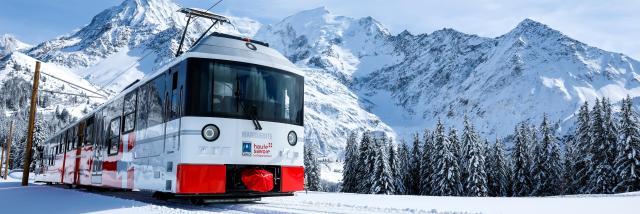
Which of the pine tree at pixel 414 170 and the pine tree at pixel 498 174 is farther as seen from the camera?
the pine tree at pixel 414 170

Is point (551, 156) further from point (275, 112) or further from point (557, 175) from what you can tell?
point (275, 112)

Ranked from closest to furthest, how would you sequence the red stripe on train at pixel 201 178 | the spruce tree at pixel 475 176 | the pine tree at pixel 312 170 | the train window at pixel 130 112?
1. the red stripe on train at pixel 201 178
2. the train window at pixel 130 112
3. the spruce tree at pixel 475 176
4. the pine tree at pixel 312 170

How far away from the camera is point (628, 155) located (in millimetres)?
39375

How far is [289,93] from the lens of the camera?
483 inches

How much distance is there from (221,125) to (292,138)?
1.81 meters

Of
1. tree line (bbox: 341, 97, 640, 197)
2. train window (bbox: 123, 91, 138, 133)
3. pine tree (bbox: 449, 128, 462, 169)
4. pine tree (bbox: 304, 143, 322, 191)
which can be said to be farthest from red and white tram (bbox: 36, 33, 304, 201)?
pine tree (bbox: 304, 143, 322, 191)

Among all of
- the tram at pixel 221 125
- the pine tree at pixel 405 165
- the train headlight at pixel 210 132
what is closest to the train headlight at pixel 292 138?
the tram at pixel 221 125

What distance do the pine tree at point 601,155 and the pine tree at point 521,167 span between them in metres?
8.05

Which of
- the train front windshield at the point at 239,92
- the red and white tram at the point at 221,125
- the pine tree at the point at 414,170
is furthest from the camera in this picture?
the pine tree at the point at 414,170

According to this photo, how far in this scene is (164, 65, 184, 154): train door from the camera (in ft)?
36.5

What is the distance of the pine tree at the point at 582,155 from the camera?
143ft

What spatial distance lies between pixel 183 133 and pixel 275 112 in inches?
82.4

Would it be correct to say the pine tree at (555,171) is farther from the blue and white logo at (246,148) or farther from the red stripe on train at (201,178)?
the red stripe on train at (201,178)

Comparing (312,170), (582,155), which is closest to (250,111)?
(582,155)
